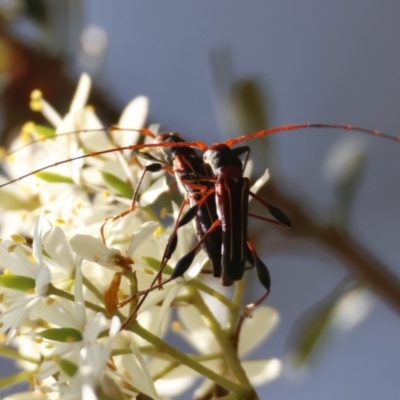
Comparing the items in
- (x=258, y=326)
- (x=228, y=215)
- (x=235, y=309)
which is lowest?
(x=258, y=326)

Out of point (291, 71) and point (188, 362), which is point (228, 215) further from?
point (291, 71)

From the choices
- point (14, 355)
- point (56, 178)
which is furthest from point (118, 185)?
point (14, 355)

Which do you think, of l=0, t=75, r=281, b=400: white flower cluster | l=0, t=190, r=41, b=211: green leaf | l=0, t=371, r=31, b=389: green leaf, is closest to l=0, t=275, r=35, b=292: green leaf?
l=0, t=75, r=281, b=400: white flower cluster

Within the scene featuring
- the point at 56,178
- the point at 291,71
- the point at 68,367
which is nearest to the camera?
the point at 68,367

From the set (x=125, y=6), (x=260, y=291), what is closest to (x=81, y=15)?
(x=125, y=6)

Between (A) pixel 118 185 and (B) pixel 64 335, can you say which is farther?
(A) pixel 118 185

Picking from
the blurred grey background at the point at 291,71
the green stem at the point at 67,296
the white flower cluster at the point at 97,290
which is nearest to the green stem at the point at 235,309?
the white flower cluster at the point at 97,290

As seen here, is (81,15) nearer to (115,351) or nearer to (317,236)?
(317,236)
